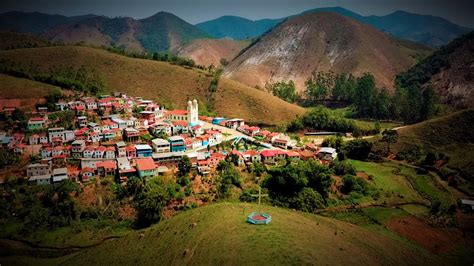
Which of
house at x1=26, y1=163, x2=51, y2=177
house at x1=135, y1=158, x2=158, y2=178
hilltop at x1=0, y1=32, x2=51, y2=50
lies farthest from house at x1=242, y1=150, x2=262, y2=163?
hilltop at x1=0, y1=32, x2=51, y2=50

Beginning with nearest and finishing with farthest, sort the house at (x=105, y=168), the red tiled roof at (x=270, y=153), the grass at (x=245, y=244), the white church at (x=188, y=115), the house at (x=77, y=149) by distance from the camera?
the grass at (x=245, y=244) < the house at (x=105, y=168) < the house at (x=77, y=149) < the red tiled roof at (x=270, y=153) < the white church at (x=188, y=115)

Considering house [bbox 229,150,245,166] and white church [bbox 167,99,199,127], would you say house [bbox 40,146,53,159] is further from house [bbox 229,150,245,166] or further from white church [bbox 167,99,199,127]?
house [bbox 229,150,245,166]

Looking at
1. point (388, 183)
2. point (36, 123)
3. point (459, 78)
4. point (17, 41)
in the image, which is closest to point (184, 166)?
point (36, 123)

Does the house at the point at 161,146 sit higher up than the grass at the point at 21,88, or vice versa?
the grass at the point at 21,88

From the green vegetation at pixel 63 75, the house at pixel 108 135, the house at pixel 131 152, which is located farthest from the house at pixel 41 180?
the green vegetation at pixel 63 75

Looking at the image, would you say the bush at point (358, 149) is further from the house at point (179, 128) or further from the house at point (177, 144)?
the house at point (177, 144)

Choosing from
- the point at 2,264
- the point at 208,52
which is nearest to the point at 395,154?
→ the point at 2,264

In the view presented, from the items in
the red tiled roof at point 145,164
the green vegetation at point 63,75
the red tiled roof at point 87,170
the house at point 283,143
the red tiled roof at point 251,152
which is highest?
the green vegetation at point 63,75
